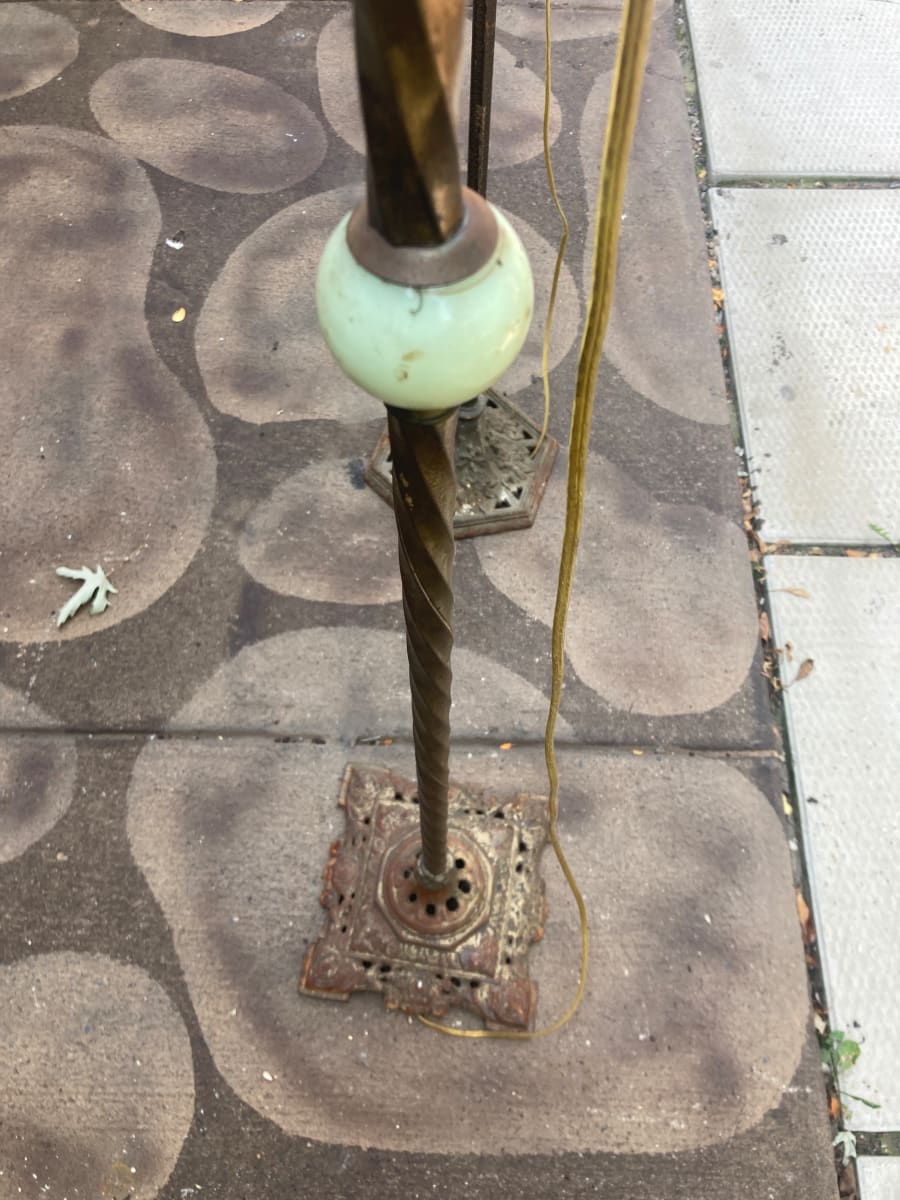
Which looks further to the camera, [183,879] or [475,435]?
[475,435]

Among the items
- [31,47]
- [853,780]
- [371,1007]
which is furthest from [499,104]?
[371,1007]

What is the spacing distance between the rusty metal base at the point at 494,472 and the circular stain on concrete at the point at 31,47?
2263 mm

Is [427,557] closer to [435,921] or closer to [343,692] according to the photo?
[435,921]

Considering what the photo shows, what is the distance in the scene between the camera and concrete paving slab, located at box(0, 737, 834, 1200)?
6.36 feet

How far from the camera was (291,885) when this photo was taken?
2.22 meters

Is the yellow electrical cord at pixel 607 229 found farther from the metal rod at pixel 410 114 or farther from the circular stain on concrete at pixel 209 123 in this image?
the circular stain on concrete at pixel 209 123

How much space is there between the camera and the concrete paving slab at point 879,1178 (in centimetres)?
191

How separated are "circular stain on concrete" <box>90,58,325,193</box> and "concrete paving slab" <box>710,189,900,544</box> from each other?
5.01 feet

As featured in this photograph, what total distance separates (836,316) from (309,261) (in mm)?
1716

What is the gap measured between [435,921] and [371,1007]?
23 centimetres

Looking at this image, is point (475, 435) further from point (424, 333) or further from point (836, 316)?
point (424, 333)

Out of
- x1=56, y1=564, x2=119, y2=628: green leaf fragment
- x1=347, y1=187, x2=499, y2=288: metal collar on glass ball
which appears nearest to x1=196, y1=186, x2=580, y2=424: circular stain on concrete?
x1=56, y1=564, x2=119, y2=628: green leaf fragment

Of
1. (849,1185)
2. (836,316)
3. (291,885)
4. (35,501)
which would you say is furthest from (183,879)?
(836,316)

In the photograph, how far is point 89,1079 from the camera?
202 centimetres
